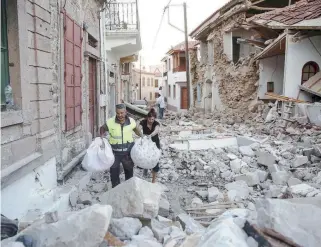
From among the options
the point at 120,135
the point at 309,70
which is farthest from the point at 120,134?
the point at 309,70

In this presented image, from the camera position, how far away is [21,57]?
4.03m

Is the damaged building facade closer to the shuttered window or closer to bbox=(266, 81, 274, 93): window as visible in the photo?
bbox=(266, 81, 274, 93): window

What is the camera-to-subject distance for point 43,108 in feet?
15.3

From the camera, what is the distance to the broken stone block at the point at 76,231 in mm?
2871

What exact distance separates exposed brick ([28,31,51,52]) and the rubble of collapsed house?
2096 millimetres

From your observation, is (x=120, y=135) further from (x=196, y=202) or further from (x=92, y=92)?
(x=92, y=92)

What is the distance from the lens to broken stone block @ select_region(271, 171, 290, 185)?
6352mm

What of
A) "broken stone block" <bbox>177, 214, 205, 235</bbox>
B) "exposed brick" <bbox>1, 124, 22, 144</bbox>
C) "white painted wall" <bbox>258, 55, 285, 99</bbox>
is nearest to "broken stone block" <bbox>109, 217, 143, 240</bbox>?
"broken stone block" <bbox>177, 214, 205, 235</bbox>

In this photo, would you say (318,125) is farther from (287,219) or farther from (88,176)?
(287,219)

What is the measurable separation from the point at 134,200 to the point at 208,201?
7.63 feet

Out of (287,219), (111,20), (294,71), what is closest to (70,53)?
(287,219)

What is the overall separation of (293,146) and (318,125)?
1995 millimetres

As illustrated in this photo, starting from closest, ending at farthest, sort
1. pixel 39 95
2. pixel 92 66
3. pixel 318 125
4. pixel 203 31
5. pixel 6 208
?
1. pixel 6 208
2. pixel 39 95
3. pixel 92 66
4. pixel 318 125
5. pixel 203 31

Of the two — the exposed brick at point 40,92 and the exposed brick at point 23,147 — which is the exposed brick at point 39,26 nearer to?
the exposed brick at point 40,92
